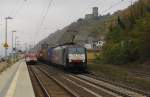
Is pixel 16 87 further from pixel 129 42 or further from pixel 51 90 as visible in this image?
pixel 129 42

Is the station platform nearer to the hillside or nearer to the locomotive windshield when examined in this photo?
the locomotive windshield

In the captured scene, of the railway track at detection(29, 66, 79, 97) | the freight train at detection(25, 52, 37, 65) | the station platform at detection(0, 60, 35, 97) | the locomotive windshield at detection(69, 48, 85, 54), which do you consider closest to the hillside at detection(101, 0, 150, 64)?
the locomotive windshield at detection(69, 48, 85, 54)

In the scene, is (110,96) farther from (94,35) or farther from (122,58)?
(94,35)

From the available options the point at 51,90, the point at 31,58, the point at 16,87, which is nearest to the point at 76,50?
the point at 51,90

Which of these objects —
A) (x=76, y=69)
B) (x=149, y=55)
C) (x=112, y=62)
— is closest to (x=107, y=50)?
(x=112, y=62)

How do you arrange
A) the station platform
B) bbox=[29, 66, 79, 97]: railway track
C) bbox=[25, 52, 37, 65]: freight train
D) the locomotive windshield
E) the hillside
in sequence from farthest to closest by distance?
Answer: bbox=[25, 52, 37, 65]: freight train < the hillside < the locomotive windshield < bbox=[29, 66, 79, 97]: railway track < the station platform

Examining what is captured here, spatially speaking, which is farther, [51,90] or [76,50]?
[76,50]

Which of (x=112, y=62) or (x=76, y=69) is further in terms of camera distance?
(x=112, y=62)

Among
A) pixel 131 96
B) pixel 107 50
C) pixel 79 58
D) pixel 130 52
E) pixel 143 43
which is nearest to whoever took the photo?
pixel 131 96

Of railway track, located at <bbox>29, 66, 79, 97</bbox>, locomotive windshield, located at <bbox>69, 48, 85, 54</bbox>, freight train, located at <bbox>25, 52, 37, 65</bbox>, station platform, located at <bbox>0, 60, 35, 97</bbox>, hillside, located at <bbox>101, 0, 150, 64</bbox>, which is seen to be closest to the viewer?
station platform, located at <bbox>0, 60, 35, 97</bbox>

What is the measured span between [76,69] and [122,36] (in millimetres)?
26236

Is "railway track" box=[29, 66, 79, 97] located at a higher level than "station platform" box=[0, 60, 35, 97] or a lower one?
lower

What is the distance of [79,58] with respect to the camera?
4950cm

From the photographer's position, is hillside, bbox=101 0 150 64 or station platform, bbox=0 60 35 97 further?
hillside, bbox=101 0 150 64
